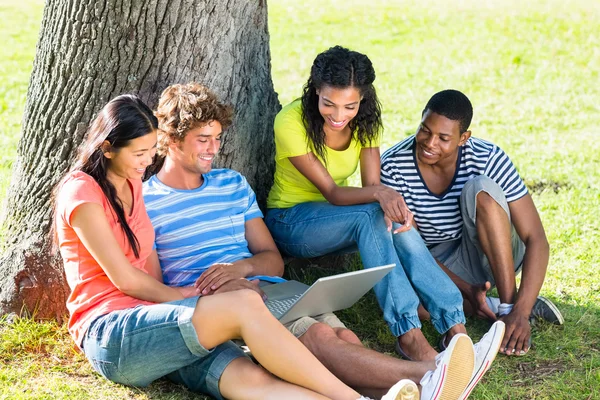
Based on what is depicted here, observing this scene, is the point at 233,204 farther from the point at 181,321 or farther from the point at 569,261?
the point at 569,261

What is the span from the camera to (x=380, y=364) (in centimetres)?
359

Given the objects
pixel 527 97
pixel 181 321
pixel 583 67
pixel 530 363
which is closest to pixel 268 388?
pixel 181 321

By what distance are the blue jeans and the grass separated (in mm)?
→ 373

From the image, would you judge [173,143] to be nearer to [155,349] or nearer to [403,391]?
[155,349]

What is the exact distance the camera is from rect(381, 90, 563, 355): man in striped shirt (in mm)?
4355

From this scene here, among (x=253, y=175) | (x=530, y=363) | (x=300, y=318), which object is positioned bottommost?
(x=530, y=363)

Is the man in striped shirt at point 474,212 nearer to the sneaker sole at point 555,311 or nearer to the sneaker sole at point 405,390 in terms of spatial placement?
the sneaker sole at point 555,311

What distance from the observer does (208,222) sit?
409cm

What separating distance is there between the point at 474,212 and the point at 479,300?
1.65 feet

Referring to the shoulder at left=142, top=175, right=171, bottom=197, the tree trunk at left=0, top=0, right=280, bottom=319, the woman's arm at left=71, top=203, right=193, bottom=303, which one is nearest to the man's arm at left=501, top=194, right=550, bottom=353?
the tree trunk at left=0, top=0, right=280, bottom=319

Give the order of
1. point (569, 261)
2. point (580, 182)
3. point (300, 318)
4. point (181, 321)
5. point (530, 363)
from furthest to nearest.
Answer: point (580, 182) < point (569, 261) < point (530, 363) < point (300, 318) < point (181, 321)

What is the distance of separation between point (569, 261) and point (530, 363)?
1.45 meters

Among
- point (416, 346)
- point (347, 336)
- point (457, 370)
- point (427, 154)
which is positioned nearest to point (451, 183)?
point (427, 154)

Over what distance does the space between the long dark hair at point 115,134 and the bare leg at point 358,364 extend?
916 millimetres
